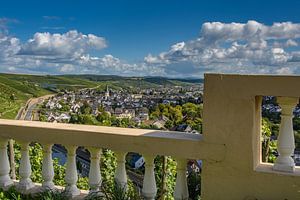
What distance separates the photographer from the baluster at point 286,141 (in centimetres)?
311

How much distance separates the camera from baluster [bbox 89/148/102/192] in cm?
375

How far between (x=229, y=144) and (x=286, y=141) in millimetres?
415

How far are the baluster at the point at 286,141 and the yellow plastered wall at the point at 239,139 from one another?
0.21ft

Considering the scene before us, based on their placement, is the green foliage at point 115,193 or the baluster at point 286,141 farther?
the green foliage at point 115,193

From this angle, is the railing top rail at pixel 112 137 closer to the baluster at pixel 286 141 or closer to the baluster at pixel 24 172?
the baluster at pixel 24 172

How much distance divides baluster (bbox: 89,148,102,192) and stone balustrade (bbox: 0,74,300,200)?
8 centimetres

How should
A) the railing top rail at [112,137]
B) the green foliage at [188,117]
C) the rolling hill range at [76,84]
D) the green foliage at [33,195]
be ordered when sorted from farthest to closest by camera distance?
1. the rolling hill range at [76,84]
2. the green foliage at [188,117]
3. the green foliage at [33,195]
4. the railing top rail at [112,137]

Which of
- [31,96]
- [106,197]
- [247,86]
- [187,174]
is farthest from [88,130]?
[31,96]

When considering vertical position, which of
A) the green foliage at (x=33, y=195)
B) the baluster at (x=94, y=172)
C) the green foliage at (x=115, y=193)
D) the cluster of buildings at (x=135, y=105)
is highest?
the baluster at (x=94, y=172)

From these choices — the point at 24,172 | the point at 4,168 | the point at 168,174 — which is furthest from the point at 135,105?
the point at 24,172

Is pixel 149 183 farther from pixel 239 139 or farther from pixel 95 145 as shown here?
pixel 239 139

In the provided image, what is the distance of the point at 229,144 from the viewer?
10.6 feet

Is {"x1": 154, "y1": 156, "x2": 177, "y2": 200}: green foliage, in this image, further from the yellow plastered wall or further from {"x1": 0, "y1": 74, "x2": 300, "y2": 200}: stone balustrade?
the yellow plastered wall

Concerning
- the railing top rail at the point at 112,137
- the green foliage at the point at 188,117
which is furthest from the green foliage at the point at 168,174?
the railing top rail at the point at 112,137
